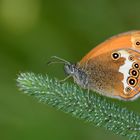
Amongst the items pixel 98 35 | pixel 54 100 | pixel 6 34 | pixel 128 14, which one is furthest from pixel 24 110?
pixel 54 100

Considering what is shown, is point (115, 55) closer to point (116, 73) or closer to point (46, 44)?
point (116, 73)

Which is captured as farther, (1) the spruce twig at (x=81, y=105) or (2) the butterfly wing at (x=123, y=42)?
(2) the butterfly wing at (x=123, y=42)

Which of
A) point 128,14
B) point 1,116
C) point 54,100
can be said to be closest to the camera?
point 54,100

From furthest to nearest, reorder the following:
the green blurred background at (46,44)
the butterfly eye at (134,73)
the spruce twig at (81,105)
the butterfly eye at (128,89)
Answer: the green blurred background at (46,44) → the butterfly eye at (134,73) → the butterfly eye at (128,89) → the spruce twig at (81,105)

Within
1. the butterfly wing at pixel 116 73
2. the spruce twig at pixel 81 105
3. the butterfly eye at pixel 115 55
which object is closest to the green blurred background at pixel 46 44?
the butterfly wing at pixel 116 73

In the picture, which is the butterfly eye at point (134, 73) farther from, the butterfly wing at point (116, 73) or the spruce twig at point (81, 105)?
the spruce twig at point (81, 105)

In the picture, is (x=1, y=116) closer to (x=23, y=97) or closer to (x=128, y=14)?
(x=23, y=97)

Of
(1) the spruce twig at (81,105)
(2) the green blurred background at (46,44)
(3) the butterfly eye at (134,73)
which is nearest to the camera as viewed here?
(1) the spruce twig at (81,105)
